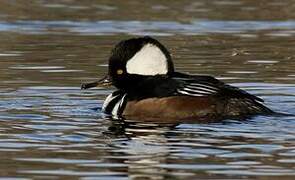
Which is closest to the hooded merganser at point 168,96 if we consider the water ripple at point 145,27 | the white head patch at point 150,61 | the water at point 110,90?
the white head patch at point 150,61

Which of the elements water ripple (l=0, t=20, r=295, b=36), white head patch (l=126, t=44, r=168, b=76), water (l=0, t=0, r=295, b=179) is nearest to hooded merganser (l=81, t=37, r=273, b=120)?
white head patch (l=126, t=44, r=168, b=76)

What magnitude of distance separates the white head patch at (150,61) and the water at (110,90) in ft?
2.34

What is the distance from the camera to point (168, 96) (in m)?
12.4

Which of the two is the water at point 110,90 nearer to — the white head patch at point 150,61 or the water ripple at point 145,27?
the water ripple at point 145,27

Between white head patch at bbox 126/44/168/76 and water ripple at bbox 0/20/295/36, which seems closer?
white head patch at bbox 126/44/168/76

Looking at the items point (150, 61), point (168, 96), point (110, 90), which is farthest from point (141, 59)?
point (110, 90)

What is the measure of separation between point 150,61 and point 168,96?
2.62 ft

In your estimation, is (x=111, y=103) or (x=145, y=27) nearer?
(x=111, y=103)

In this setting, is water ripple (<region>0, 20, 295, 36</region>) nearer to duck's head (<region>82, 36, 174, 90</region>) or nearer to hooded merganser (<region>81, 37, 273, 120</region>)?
duck's head (<region>82, 36, 174, 90</region>)

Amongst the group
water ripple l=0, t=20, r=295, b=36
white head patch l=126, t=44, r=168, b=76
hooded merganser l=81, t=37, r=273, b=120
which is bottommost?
water ripple l=0, t=20, r=295, b=36

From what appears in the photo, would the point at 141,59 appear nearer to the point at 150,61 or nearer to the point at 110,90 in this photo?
the point at 150,61

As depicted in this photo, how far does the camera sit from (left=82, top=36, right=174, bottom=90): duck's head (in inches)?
513

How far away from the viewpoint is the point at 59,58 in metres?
18.0

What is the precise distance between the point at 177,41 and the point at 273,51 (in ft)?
6.78
